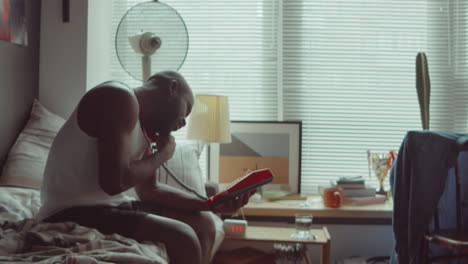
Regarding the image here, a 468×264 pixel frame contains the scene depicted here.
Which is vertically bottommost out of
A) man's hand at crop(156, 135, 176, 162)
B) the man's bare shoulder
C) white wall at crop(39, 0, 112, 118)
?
man's hand at crop(156, 135, 176, 162)

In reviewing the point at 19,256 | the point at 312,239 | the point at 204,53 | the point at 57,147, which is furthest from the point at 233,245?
the point at 19,256

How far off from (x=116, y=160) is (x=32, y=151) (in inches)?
43.0

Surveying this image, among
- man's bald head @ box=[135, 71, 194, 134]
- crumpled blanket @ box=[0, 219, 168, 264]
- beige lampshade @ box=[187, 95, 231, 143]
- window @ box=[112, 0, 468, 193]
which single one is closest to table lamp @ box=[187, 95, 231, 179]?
beige lampshade @ box=[187, 95, 231, 143]

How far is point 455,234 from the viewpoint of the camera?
2.14 metres

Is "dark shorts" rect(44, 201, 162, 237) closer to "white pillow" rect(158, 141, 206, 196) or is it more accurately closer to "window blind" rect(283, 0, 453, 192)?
"white pillow" rect(158, 141, 206, 196)

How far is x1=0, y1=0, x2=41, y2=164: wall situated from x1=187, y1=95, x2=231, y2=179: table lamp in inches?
34.7

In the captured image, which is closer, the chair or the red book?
the red book

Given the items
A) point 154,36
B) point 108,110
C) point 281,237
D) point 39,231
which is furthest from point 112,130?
point 281,237

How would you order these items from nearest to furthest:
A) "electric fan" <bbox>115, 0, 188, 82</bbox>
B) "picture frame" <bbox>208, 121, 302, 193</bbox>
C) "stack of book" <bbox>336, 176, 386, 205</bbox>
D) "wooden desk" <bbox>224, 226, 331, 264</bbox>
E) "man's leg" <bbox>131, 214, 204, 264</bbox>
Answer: "man's leg" <bbox>131, 214, 204, 264</bbox> → "wooden desk" <bbox>224, 226, 331, 264</bbox> → "electric fan" <bbox>115, 0, 188, 82</bbox> → "stack of book" <bbox>336, 176, 386, 205</bbox> → "picture frame" <bbox>208, 121, 302, 193</bbox>

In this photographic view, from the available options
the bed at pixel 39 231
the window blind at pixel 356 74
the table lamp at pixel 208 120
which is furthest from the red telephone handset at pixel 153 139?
the window blind at pixel 356 74

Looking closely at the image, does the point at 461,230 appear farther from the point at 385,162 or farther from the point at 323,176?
the point at 323,176

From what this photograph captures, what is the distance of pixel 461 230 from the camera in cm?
221

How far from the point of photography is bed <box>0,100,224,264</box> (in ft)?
3.95

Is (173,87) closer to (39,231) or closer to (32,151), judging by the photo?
(39,231)
